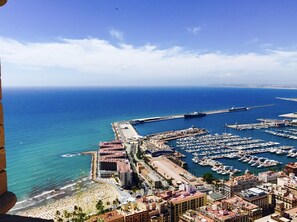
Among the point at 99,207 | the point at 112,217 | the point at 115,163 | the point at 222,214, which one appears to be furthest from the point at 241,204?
the point at 115,163

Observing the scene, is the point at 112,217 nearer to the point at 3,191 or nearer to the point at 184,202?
the point at 184,202

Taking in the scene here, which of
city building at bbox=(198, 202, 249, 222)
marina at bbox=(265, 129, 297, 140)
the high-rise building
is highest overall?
the high-rise building

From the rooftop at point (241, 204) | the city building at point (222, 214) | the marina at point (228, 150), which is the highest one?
the city building at point (222, 214)

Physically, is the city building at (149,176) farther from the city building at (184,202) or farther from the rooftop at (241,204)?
the rooftop at (241,204)

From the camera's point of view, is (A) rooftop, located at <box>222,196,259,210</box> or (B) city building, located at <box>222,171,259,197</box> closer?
(A) rooftop, located at <box>222,196,259,210</box>

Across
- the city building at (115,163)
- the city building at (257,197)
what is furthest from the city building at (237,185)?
the city building at (115,163)

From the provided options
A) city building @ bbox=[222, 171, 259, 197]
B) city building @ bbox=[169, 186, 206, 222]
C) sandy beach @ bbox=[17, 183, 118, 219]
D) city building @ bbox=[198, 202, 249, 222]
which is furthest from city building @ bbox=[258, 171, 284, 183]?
sandy beach @ bbox=[17, 183, 118, 219]

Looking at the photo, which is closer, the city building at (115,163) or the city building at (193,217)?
the city building at (193,217)

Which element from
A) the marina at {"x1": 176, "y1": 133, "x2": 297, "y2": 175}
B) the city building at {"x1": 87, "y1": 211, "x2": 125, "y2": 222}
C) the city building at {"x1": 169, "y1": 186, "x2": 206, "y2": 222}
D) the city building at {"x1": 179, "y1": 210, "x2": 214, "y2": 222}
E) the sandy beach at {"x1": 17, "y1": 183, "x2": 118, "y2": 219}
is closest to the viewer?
the city building at {"x1": 179, "y1": 210, "x2": 214, "y2": 222}

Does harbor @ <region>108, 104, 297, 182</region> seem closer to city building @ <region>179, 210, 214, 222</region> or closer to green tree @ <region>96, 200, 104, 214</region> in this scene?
city building @ <region>179, 210, 214, 222</region>
